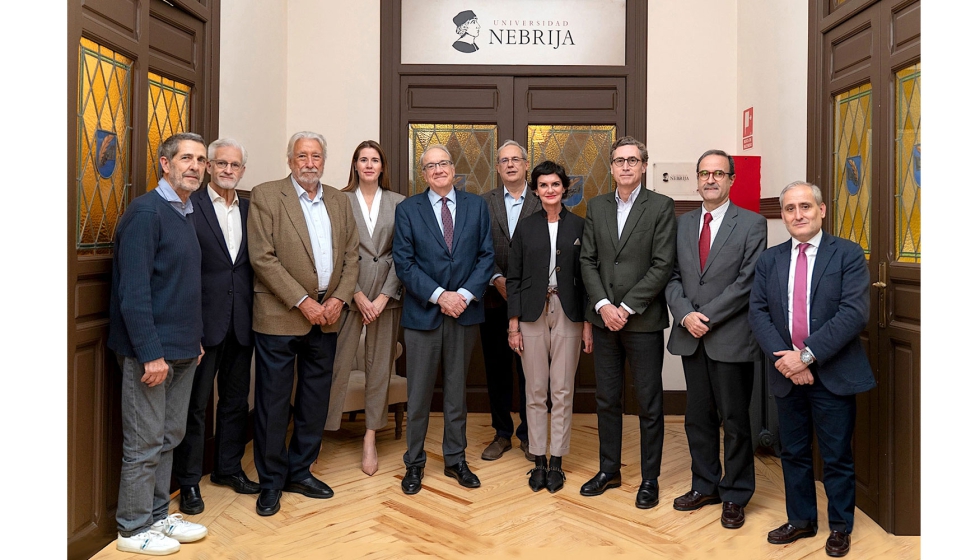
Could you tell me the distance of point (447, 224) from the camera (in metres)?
3.54

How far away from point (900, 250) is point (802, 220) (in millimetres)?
559

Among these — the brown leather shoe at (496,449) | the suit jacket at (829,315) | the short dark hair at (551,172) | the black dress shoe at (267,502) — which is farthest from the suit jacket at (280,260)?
the suit jacket at (829,315)

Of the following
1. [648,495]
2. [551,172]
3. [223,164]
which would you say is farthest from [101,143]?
[648,495]

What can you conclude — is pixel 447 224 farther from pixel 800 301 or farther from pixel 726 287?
pixel 800 301

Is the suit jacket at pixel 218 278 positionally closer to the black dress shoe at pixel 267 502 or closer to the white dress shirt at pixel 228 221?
the white dress shirt at pixel 228 221

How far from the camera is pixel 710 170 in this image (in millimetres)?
3164

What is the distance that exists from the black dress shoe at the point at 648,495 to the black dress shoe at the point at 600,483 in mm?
158

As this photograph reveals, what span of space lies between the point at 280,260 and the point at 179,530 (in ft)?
4.01

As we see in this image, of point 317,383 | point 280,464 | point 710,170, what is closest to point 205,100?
point 317,383

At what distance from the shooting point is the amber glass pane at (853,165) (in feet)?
10.8

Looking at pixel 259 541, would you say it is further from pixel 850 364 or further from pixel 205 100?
pixel 850 364

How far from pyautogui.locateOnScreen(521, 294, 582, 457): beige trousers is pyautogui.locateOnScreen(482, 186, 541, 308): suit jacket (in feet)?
1.76

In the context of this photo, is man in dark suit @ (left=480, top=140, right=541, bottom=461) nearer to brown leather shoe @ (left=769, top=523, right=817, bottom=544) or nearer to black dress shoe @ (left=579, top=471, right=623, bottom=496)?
black dress shoe @ (left=579, top=471, right=623, bottom=496)

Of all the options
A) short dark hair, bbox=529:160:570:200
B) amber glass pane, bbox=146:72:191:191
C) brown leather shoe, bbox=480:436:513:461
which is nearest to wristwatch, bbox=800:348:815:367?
short dark hair, bbox=529:160:570:200
